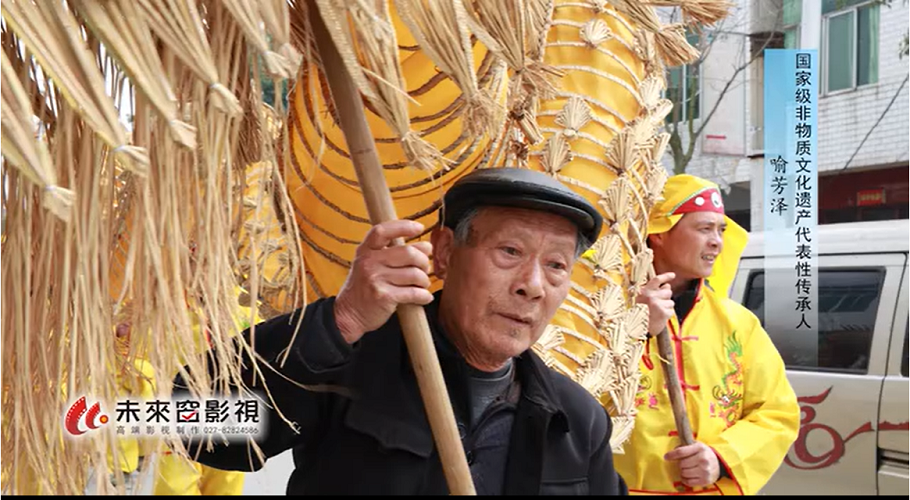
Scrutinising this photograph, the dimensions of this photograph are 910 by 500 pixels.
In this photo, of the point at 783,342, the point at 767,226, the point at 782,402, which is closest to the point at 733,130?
the point at 767,226

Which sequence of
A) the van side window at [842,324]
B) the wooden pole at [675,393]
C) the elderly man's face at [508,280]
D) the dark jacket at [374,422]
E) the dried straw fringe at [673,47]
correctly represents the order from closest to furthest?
the dark jacket at [374,422] < the elderly man's face at [508,280] < the dried straw fringe at [673,47] < the wooden pole at [675,393] < the van side window at [842,324]

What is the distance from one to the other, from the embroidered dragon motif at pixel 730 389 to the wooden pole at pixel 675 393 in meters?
0.19

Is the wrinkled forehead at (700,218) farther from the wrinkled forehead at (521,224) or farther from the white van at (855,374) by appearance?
the white van at (855,374)

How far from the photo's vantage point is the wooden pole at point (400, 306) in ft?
4.02

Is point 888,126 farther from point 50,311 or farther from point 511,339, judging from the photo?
point 50,311

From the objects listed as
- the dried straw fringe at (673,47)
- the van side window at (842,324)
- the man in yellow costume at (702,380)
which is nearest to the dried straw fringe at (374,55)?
the dried straw fringe at (673,47)

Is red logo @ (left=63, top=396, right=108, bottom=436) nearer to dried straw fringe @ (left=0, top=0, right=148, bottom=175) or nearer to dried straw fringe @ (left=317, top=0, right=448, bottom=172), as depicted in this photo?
dried straw fringe @ (left=0, top=0, right=148, bottom=175)

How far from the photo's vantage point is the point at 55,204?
0.90 metres

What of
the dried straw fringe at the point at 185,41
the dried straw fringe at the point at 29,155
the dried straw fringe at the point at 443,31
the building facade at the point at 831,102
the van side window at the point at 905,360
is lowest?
the van side window at the point at 905,360

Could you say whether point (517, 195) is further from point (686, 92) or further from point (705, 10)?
point (686, 92)

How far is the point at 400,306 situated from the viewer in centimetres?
128

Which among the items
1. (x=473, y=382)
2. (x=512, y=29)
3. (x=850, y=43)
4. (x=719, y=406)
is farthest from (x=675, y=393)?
(x=850, y=43)

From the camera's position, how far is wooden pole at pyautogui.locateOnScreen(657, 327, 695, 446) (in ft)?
8.13

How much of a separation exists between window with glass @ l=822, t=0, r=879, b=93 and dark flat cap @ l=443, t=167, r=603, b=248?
7.64 metres
